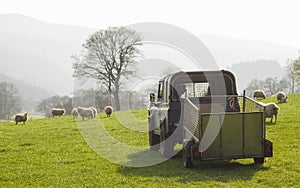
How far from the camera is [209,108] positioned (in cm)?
1397

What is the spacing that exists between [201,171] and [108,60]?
162 ft

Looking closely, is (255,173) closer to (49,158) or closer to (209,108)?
(209,108)

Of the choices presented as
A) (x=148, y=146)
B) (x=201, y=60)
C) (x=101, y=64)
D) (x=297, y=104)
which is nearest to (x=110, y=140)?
(x=148, y=146)

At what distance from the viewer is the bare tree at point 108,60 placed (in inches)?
2340

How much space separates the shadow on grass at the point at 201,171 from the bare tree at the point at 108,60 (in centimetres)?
4625

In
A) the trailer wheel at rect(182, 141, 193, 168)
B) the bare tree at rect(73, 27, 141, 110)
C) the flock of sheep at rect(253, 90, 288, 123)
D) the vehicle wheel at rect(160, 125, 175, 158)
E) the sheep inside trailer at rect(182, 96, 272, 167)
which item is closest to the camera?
the sheep inside trailer at rect(182, 96, 272, 167)

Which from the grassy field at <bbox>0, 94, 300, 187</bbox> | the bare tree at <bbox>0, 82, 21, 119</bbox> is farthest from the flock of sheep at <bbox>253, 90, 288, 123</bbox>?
the bare tree at <bbox>0, 82, 21, 119</bbox>

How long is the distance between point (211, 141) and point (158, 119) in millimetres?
4029

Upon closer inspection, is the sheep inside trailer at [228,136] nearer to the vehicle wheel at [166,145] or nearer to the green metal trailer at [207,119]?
the green metal trailer at [207,119]

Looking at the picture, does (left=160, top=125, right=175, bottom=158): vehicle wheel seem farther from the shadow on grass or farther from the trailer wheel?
the trailer wheel

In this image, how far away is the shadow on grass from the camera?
10.8 metres

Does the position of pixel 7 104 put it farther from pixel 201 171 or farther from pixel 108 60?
pixel 201 171

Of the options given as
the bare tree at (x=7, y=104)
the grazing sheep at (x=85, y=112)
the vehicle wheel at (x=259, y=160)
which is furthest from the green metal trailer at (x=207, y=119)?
the bare tree at (x=7, y=104)

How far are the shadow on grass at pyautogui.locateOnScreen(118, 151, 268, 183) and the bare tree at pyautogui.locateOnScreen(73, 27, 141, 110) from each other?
4625cm
